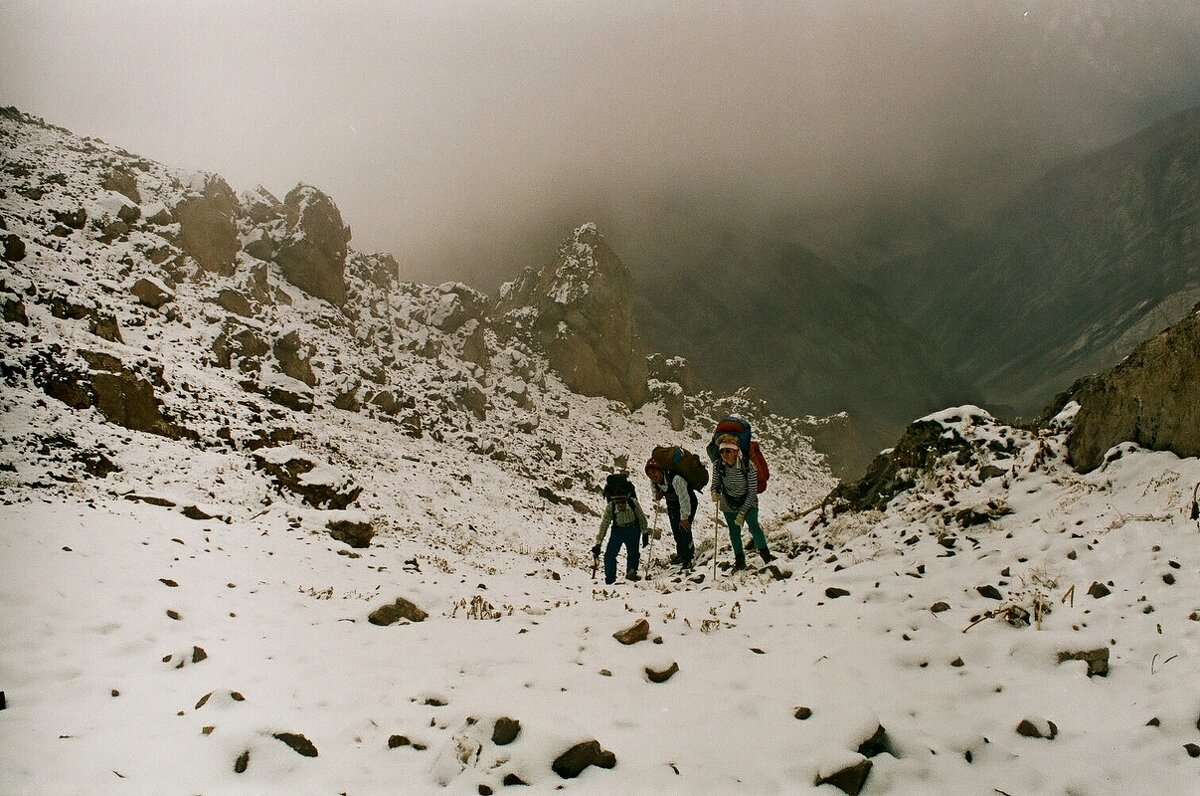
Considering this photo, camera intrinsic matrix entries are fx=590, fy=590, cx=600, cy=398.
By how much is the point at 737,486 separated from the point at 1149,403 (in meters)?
5.30

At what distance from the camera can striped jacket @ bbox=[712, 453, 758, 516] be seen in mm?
9320

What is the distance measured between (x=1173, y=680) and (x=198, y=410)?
2521 cm

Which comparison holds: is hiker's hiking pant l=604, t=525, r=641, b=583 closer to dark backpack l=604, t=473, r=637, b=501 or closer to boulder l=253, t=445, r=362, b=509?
dark backpack l=604, t=473, r=637, b=501

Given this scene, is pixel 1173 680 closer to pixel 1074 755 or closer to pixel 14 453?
pixel 1074 755

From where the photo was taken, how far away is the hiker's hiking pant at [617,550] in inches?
434

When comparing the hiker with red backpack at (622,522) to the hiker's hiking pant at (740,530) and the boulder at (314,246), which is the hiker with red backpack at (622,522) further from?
the boulder at (314,246)

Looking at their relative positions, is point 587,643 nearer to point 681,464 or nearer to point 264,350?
point 681,464

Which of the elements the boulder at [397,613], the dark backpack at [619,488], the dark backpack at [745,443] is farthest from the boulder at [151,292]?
the dark backpack at [745,443]

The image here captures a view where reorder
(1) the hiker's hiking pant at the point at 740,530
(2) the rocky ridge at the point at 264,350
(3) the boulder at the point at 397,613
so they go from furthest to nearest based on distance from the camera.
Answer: (2) the rocky ridge at the point at 264,350
(1) the hiker's hiking pant at the point at 740,530
(3) the boulder at the point at 397,613

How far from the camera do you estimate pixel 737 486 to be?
9383 mm

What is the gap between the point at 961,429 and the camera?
428 inches

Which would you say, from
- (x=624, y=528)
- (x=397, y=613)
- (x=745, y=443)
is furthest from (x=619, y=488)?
(x=397, y=613)

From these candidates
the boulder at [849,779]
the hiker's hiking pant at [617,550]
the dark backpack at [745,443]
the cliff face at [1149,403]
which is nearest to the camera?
the boulder at [849,779]

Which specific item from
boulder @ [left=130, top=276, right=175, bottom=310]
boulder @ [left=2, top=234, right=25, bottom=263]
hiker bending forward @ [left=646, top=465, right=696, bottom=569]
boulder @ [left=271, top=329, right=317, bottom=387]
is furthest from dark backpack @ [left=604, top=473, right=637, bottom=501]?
boulder @ [left=130, top=276, right=175, bottom=310]
